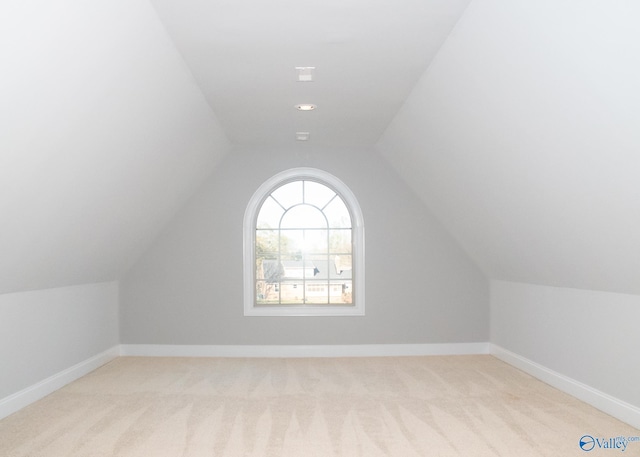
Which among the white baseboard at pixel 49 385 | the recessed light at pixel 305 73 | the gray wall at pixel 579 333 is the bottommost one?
the white baseboard at pixel 49 385

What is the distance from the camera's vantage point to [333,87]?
547 centimetres

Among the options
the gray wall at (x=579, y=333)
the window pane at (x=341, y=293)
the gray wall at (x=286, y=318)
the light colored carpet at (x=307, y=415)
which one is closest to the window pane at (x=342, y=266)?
the window pane at (x=341, y=293)

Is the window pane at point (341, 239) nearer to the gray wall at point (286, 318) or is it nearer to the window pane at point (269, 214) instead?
the gray wall at point (286, 318)

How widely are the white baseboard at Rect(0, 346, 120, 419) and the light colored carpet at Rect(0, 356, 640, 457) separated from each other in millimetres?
75

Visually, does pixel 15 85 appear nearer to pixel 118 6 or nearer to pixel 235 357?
pixel 118 6

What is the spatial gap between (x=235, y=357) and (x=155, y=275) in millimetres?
1347

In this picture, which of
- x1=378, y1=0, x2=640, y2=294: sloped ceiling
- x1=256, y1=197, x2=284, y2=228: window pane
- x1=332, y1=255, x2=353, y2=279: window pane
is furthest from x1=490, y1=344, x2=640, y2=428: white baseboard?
x1=256, y1=197, x2=284, y2=228: window pane

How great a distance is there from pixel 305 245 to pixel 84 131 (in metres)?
4.33

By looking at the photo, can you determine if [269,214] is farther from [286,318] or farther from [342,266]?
[286,318]

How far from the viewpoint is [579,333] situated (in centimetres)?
545

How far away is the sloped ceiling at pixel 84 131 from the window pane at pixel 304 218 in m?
1.66

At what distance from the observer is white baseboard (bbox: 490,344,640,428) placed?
15.2 feet

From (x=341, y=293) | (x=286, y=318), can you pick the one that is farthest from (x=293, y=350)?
(x=341, y=293)

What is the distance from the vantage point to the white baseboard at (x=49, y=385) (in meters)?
4.99
